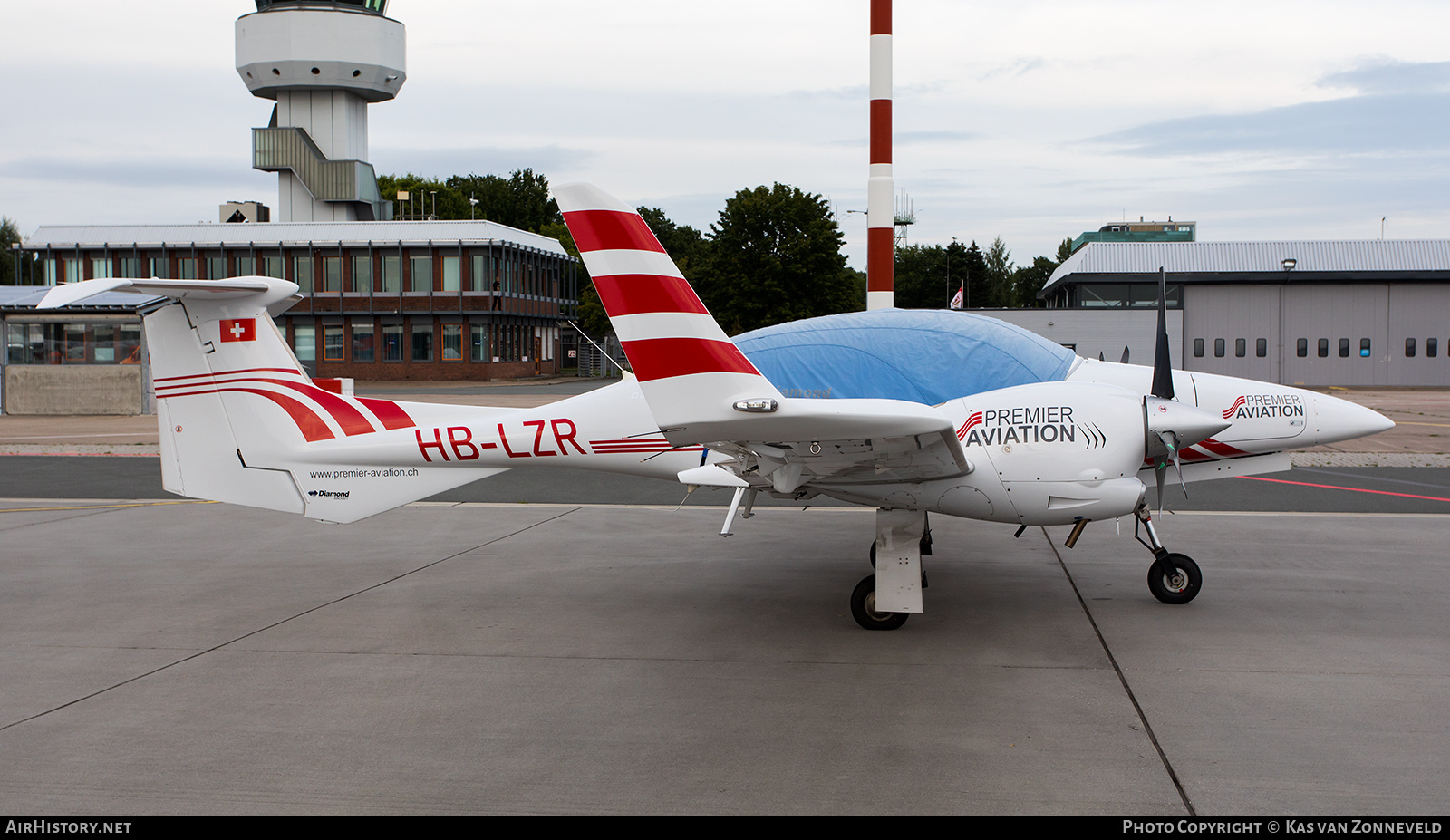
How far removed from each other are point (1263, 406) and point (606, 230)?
5149 millimetres

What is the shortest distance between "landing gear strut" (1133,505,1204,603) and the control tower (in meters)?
49.1

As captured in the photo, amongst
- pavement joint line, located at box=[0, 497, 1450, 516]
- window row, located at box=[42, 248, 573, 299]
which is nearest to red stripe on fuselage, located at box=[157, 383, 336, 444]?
pavement joint line, located at box=[0, 497, 1450, 516]

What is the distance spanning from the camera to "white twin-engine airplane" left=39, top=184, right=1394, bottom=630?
5613 mm

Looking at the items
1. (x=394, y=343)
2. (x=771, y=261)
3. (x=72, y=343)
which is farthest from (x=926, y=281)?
(x=72, y=343)

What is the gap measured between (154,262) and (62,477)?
3824 cm

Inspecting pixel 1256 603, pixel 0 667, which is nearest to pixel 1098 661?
pixel 1256 603

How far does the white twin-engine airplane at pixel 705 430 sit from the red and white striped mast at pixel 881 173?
826cm

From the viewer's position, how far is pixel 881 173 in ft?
52.3

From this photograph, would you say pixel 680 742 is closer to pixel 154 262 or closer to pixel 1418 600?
pixel 1418 600

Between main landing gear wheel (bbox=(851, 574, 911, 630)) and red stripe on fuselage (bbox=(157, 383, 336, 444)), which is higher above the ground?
red stripe on fuselage (bbox=(157, 383, 336, 444))

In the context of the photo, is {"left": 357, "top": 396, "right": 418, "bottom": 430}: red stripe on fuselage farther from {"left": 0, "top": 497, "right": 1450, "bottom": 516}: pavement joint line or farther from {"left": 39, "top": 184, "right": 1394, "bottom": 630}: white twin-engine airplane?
{"left": 0, "top": 497, "right": 1450, "bottom": 516}: pavement joint line

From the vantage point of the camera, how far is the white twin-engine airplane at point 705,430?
561 cm

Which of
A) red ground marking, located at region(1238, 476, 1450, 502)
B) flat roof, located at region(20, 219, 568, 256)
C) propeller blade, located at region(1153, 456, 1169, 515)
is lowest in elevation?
red ground marking, located at region(1238, 476, 1450, 502)

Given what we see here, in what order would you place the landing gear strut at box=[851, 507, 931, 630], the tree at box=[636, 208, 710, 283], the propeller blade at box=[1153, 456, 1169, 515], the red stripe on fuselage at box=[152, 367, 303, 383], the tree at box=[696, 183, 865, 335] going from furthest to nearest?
1. the tree at box=[636, 208, 710, 283]
2. the tree at box=[696, 183, 865, 335]
3. the red stripe on fuselage at box=[152, 367, 303, 383]
4. the propeller blade at box=[1153, 456, 1169, 515]
5. the landing gear strut at box=[851, 507, 931, 630]
